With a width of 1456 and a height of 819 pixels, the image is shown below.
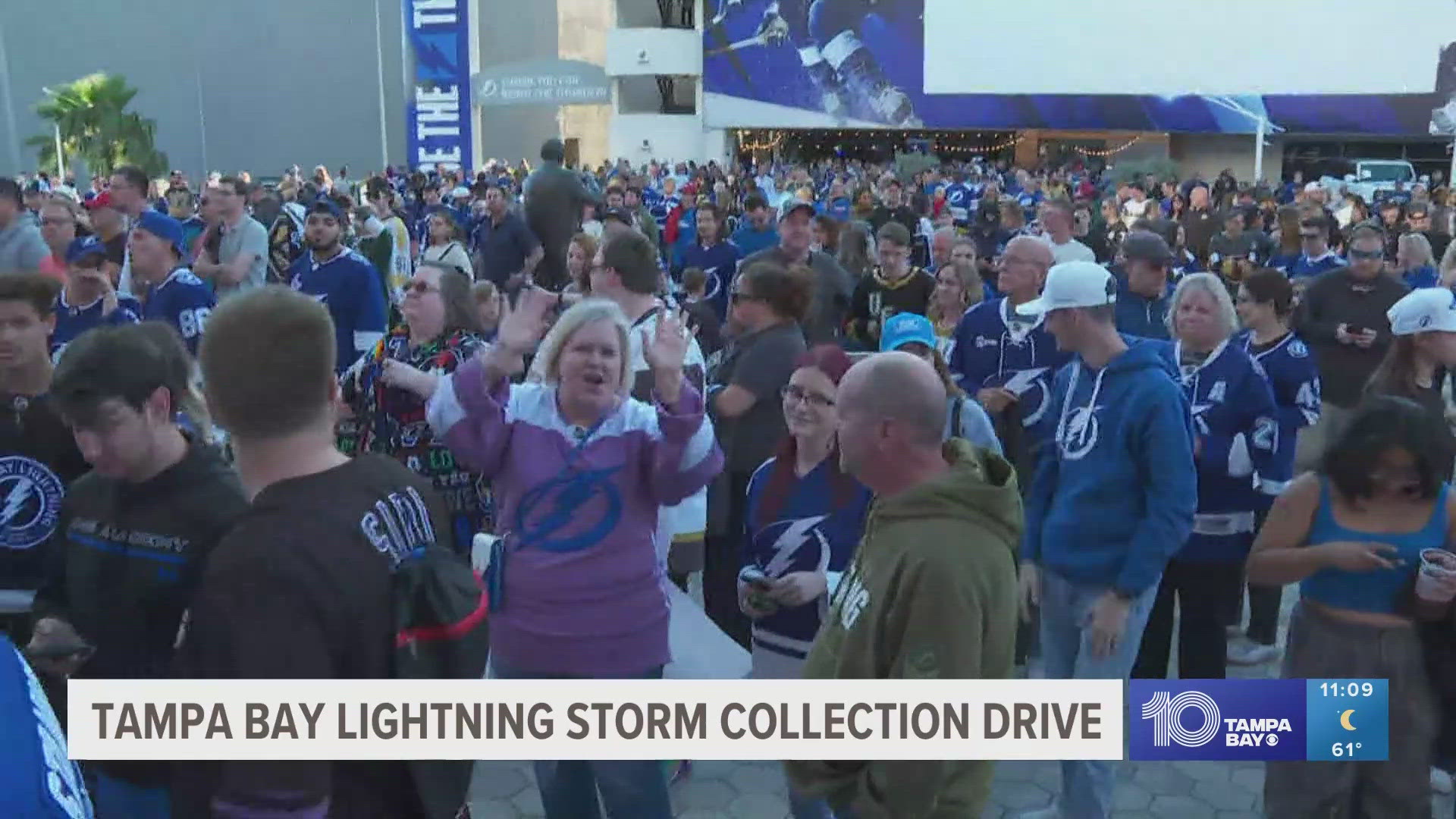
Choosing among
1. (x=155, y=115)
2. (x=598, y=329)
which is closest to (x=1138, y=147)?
(x=155, y=115)

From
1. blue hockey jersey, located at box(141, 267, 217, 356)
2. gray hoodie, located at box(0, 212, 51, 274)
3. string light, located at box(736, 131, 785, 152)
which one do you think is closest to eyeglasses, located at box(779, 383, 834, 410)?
blue hockey jersey, located at box(141, 267, 217, 356)

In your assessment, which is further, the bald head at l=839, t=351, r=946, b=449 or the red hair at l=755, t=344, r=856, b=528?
the red hair at l=755, t=344, r=856, b=528

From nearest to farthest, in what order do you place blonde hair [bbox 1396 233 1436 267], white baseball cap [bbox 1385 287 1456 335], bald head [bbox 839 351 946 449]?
bald head [bbox 839 351 946 449]
white baseball cap [bbox 1385 287 1456 335]
blonde hair [bbox 1396 233 1436 267]

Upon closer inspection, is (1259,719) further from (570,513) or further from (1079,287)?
(570,513)

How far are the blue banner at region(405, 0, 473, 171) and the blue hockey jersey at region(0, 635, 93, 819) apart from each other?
902 inches

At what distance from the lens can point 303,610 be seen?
163cm

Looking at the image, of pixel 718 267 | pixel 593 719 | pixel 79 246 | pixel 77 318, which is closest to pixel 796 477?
pixel 593 719

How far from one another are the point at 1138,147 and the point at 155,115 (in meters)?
30.2

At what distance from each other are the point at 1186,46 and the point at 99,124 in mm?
30273

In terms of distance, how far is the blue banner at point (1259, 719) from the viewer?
2857 millimetres

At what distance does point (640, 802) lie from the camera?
296cm

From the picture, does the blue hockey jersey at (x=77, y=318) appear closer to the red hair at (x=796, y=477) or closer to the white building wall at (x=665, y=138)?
the red hair at (x=796, y=477)

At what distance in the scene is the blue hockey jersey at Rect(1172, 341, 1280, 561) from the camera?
4.22m

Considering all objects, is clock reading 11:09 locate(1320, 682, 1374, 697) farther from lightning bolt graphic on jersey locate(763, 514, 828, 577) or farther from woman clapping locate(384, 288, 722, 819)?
woman clapping locate(384, 288, 722, 819)
